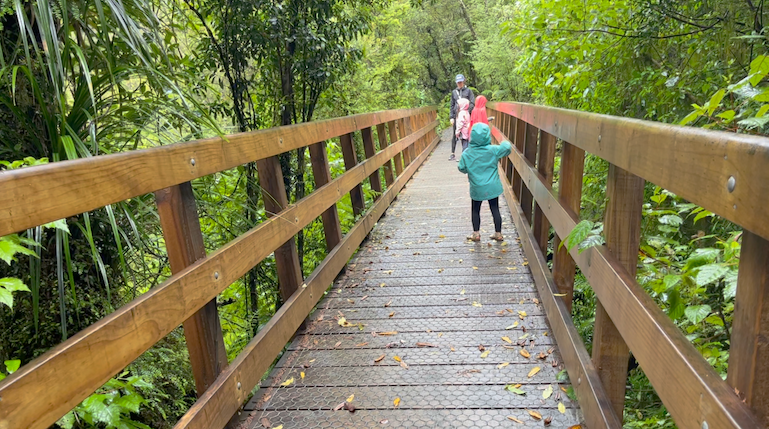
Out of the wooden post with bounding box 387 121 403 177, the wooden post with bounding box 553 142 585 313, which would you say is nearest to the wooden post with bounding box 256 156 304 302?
the wooden post with bounding box 553 142 585 313

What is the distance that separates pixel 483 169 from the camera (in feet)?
18.1

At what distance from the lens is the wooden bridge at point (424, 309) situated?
47.6 inches

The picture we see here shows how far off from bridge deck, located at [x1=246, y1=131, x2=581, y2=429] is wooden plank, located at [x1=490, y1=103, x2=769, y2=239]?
4.21 feet

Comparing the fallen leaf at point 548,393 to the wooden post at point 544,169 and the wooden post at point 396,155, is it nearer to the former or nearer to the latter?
the wooden post at point 544,169

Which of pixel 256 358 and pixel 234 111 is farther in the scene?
pixel 234 111

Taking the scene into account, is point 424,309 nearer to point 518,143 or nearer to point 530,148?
point 530,148

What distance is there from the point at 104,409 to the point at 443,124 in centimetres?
2952

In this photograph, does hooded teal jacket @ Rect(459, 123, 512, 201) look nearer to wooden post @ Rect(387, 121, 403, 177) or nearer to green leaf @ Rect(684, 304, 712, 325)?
wooden post @ Rect(387, 121, 403, 177)

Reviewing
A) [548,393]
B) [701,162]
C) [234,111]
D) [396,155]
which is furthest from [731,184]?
[396,155]

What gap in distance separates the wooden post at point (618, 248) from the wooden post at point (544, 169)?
160cm

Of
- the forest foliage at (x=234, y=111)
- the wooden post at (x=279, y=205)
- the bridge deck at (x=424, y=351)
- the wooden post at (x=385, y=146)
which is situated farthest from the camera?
the wooden post at (x=385, y=146)

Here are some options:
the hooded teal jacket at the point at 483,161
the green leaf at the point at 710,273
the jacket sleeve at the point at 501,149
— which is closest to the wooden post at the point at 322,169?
the hooded teal jacket at the point at 483,161

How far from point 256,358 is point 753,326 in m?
2.12

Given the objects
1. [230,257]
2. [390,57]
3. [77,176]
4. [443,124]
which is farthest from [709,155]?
[443,124]
